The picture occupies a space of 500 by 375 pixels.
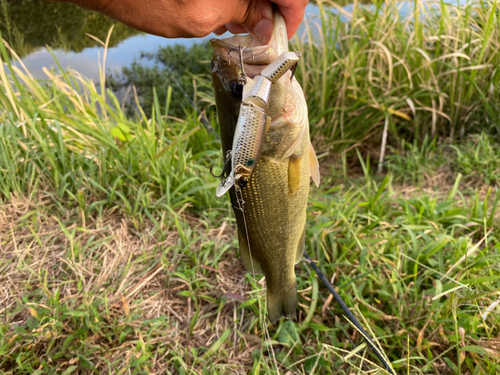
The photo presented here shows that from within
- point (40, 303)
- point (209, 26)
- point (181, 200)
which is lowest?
point (40, 303)

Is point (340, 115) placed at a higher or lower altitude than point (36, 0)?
lower

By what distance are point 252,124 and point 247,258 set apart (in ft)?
2.85

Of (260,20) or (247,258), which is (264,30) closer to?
(260,20)

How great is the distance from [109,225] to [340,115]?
111 inches

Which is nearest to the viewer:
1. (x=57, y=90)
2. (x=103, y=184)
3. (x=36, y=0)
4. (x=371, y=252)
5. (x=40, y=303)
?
(x=40, y=303)

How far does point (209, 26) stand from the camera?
1386 millimetres

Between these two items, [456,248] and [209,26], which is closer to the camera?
[209,26]

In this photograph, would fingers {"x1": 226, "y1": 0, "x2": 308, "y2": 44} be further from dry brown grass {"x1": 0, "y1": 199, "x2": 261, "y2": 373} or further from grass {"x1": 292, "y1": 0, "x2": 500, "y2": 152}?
grass {"x1": 292, "y1": 0, "x2": 500, "y2": 152}

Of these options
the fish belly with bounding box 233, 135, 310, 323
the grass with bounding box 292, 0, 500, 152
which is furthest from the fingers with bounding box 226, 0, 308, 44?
the grass with bounding box 292, 0, 500, 152

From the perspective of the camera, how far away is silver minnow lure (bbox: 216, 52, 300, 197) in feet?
3.43

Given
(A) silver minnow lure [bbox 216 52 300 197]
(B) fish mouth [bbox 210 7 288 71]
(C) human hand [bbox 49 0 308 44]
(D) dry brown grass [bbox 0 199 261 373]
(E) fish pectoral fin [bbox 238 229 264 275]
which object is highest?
(C) human hand [bbox 49 0 308 44]

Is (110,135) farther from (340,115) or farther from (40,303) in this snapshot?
(340,115)

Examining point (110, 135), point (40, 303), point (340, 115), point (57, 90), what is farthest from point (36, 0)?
point (40, 303)

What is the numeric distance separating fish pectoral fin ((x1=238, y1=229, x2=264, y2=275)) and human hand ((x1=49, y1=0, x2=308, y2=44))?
0.91 metres
